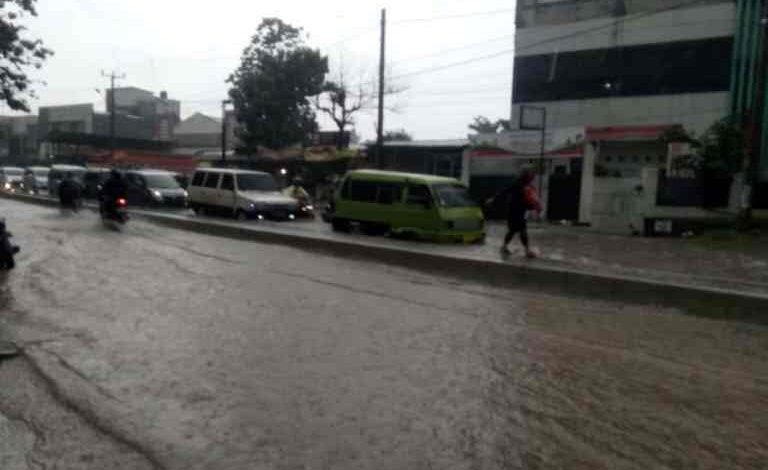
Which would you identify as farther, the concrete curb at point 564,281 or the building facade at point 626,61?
the building facade at point 626,61

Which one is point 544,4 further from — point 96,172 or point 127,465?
point 127,465

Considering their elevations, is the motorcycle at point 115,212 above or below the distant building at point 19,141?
below

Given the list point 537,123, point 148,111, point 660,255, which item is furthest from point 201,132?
point 660,255

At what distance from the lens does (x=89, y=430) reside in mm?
5039

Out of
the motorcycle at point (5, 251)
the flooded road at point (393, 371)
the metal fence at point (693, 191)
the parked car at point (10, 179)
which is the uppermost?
the metal fence at point (693, 191)

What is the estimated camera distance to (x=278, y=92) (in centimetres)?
4806

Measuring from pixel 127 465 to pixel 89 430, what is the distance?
0.74 metres

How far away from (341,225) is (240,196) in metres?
5.18

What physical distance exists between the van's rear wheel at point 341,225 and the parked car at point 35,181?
25.4 meters

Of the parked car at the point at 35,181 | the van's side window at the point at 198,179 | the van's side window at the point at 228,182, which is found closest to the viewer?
the van's side window at the point at 228,182

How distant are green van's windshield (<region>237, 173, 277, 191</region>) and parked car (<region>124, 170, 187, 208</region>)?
4.82m

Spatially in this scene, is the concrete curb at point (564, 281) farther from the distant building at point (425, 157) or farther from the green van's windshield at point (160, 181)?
the distant building at point (425, 157)

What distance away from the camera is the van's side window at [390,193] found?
19.0 m

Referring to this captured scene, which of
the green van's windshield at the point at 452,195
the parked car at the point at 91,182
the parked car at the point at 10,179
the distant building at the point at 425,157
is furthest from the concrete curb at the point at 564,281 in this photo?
the parked car at the point at 10,179
